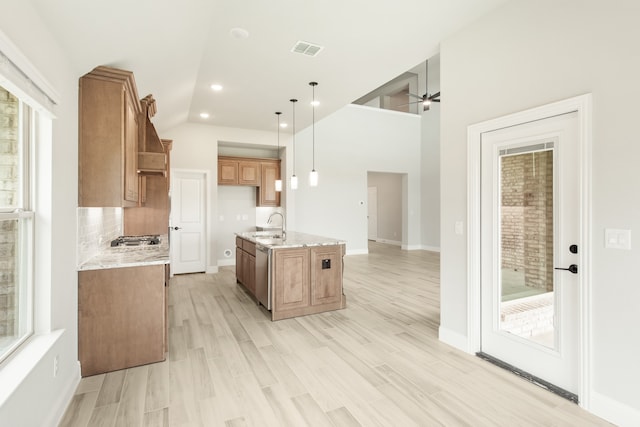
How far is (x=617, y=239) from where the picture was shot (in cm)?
193

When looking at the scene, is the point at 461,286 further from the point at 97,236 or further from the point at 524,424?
the point at 97,236

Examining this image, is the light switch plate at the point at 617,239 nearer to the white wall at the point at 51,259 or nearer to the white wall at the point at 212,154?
the white wall at the point at 51,259

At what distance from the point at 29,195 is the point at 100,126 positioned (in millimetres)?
823

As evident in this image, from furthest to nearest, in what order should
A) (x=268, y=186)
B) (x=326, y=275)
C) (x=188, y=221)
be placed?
(x=268, y=186), (x=188, y=221), (x=326, y=275)

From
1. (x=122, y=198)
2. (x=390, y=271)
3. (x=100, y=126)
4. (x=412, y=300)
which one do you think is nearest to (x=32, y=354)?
(x=122, y=198)

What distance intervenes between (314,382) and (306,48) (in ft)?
10.3

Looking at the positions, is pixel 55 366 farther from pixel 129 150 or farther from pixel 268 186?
pixel 268 186

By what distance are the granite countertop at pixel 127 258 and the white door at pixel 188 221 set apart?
282 centimetres

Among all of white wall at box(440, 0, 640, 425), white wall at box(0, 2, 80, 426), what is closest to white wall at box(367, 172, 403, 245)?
white wall at box(440, 0, 640, 425)

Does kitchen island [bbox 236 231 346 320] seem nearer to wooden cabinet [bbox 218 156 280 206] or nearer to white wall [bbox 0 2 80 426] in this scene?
white wall [bbox 0 2 80 426]

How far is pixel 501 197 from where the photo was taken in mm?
2713

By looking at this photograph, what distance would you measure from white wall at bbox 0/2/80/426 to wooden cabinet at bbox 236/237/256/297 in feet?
7.19

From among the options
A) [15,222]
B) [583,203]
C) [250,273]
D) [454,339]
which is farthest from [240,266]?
[583,203]

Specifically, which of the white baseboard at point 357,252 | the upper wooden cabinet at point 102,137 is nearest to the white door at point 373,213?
the white baseboard at point 357,252
